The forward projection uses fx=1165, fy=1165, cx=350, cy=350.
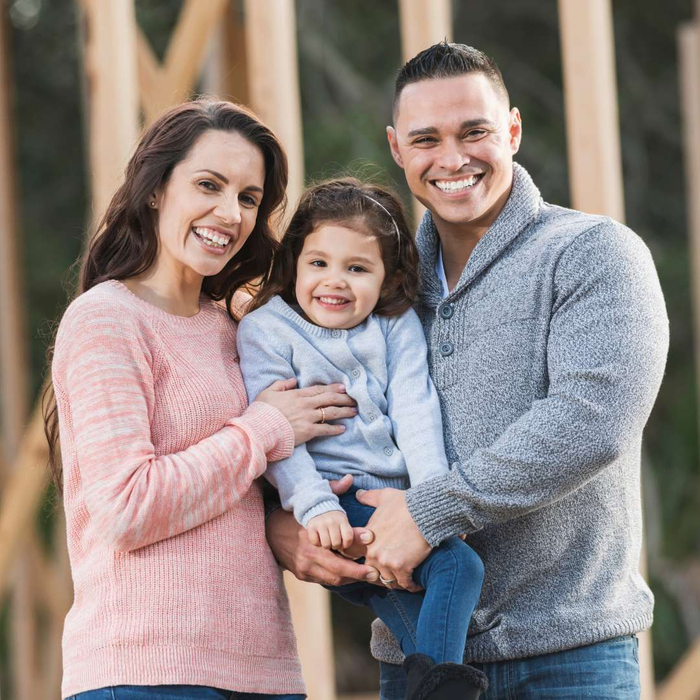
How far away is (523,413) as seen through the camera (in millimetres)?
2143

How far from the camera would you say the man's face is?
7.53 ft

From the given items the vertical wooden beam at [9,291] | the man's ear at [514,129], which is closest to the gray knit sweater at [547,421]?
the man's ear at [514,129]

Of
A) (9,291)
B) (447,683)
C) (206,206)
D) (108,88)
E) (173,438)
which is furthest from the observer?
(9,291)

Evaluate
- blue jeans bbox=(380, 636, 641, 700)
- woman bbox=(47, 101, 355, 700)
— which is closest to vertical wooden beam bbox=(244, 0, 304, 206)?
woman bbox=(47, 101, 355, 700)

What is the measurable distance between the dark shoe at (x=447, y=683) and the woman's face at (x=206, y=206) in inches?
33.6

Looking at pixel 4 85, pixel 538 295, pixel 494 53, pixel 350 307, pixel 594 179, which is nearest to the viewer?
pixel 538 295

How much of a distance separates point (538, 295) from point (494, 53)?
27.6ft

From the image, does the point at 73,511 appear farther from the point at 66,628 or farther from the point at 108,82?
the point at 108,82

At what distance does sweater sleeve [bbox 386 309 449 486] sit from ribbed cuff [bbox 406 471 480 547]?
0.06 meters

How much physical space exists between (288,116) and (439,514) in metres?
2.31

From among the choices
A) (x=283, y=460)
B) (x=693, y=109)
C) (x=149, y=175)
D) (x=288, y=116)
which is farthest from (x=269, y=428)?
(x=693, y=109)

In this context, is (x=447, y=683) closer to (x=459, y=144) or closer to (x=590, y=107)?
(x=459, y=144)

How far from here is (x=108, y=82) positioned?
13.0ft

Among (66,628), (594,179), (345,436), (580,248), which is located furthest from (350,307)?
(594,179)
